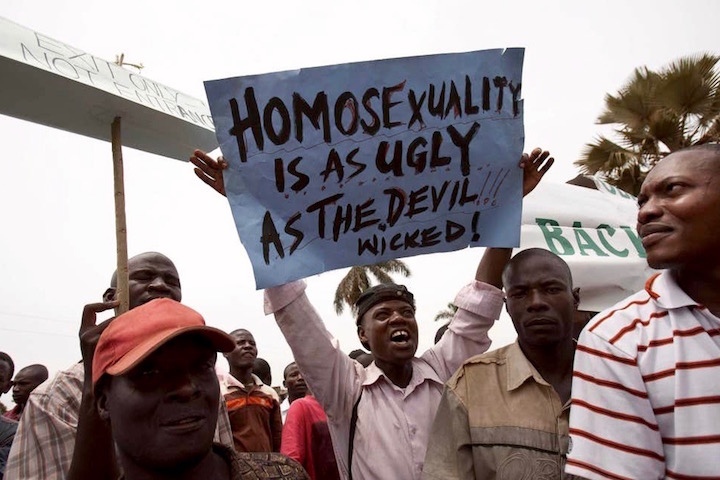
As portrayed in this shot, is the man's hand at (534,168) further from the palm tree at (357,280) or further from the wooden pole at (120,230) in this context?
the palm tree at (357,280)

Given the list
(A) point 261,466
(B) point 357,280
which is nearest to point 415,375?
(A) point 261,466

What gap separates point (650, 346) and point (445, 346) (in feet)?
4.83

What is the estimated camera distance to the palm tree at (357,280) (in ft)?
110

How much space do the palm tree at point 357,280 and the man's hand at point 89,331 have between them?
102ft

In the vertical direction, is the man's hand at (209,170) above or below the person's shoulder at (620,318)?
above

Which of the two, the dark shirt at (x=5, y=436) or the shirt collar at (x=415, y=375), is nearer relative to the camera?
the shirt collar at (x=415, y=375)

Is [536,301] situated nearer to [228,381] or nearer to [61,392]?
[61,392]

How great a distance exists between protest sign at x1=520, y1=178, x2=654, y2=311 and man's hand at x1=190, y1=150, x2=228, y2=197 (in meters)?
1.98

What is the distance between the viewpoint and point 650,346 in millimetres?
1565

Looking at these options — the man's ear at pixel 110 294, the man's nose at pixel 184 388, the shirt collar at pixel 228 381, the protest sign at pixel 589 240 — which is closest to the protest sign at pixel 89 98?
the man's ear at pixel 110 294

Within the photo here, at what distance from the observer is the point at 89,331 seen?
2.00m

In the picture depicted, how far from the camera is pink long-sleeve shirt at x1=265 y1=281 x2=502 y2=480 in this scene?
8.38 ft

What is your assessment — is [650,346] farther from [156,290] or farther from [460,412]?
[156,290]

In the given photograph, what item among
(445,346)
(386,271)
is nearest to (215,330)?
(445,346)
